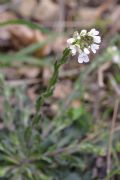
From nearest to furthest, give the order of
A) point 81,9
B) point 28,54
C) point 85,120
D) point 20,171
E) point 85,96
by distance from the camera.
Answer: point 20,171
point 85,120
point 85,96
point 28,54
point 81,9

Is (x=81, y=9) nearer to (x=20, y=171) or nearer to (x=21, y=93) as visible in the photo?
(x=21, y=93)

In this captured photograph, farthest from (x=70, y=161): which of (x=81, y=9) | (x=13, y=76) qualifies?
(x=81, y=9)

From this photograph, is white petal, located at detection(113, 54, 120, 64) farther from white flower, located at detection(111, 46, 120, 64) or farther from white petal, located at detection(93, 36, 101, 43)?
white petal, located at detection(93, 36, 101, 43)

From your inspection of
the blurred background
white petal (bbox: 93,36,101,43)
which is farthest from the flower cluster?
the blurred background

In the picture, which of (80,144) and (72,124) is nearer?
(80,144)

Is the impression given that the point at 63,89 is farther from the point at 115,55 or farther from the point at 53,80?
the point at 53,80

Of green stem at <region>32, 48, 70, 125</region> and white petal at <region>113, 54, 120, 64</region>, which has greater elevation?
white petal at <region>113, 54, 120, 64</region>
